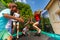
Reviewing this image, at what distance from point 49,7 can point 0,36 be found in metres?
2.60

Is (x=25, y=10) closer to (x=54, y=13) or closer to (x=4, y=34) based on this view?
(x=54, y=13)

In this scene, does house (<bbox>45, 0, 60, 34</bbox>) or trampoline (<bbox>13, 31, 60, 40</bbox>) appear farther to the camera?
house (<bbox>45, 0, 60, 34</bbox>)

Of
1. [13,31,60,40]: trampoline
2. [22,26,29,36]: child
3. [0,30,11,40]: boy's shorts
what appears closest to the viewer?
[0,30,11,40]: boy's shorts

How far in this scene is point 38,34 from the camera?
4562mm

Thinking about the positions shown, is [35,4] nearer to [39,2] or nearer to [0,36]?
[39,2]

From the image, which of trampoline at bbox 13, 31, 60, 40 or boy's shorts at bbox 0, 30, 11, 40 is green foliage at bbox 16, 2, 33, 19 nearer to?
trampoline at bbox 13, 31, 60, 40

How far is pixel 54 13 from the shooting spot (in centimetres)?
491

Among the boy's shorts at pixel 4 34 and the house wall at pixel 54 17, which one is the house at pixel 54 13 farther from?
the boy's shorts at pixel 4 34

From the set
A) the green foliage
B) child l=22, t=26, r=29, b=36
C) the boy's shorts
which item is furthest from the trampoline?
the boy's shorts

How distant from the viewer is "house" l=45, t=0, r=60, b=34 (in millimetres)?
4770

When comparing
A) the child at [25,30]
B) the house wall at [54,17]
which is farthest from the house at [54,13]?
the child at [25,30]

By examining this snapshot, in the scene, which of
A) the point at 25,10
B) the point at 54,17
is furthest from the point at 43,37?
the point at 25,10

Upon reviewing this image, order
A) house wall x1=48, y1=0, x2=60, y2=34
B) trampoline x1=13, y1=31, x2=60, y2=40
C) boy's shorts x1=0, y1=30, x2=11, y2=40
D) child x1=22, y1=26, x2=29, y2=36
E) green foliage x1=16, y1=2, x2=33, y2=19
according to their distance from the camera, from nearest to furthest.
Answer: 1. boy's shorts x1=0, y1=30, x2=11, y2=40
2. trampoline x1=13, y1=31, x2=60, y2=40
3. child x1=22, y1=26, x2=29, y2=36
4. house wall x1=48, y1=0, x2=60, y2=34
5. green foliage x1=16, y1=2, x2=33, y2=19

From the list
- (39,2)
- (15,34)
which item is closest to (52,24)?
(39,2)
